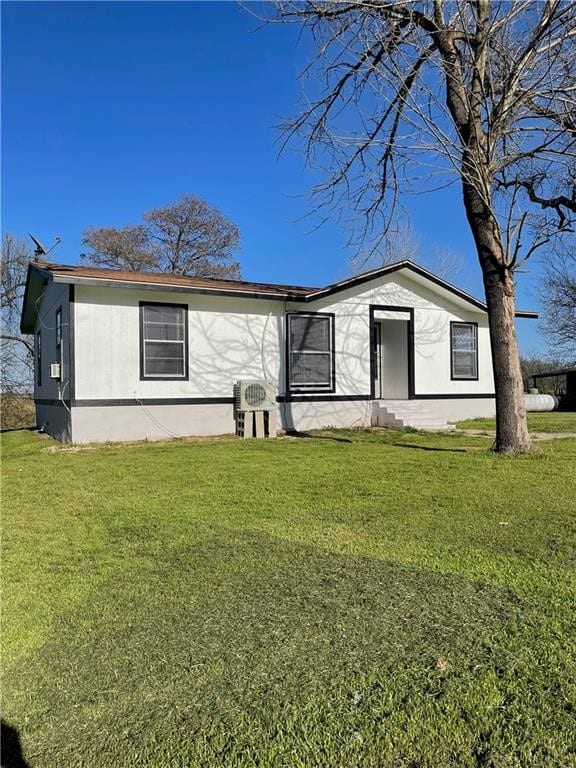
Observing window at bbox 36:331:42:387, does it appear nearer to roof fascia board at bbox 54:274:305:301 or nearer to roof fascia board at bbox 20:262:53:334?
roof fascia board at bbox 20:262:53:334

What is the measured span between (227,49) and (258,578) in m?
9.16

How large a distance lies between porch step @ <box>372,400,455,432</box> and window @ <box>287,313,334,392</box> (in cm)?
137

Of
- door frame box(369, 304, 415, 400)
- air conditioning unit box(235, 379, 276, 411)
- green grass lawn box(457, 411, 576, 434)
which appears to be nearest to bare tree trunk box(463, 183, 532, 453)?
green grass lawn box(457, 411, 576, 434)

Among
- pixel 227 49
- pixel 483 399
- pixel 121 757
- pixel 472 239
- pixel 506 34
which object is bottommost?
pixel 121 757

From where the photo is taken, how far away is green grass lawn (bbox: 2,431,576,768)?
5.46ft

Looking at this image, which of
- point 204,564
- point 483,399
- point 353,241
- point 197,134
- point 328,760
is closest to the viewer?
point 328,760

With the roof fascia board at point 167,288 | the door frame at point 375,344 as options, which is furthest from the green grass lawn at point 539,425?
the roof fascia board at point 167,288

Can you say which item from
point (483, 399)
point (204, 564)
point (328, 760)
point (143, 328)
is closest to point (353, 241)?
point (143, 328)

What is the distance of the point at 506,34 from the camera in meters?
7.49

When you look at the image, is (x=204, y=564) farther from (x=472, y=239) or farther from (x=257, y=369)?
Answer: (x=257, y=369)

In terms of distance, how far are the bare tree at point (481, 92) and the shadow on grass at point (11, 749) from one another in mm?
7174

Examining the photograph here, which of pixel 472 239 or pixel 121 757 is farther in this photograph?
pixel 472 239

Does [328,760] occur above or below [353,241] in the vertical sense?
below

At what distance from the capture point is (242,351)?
1139 centimetres
